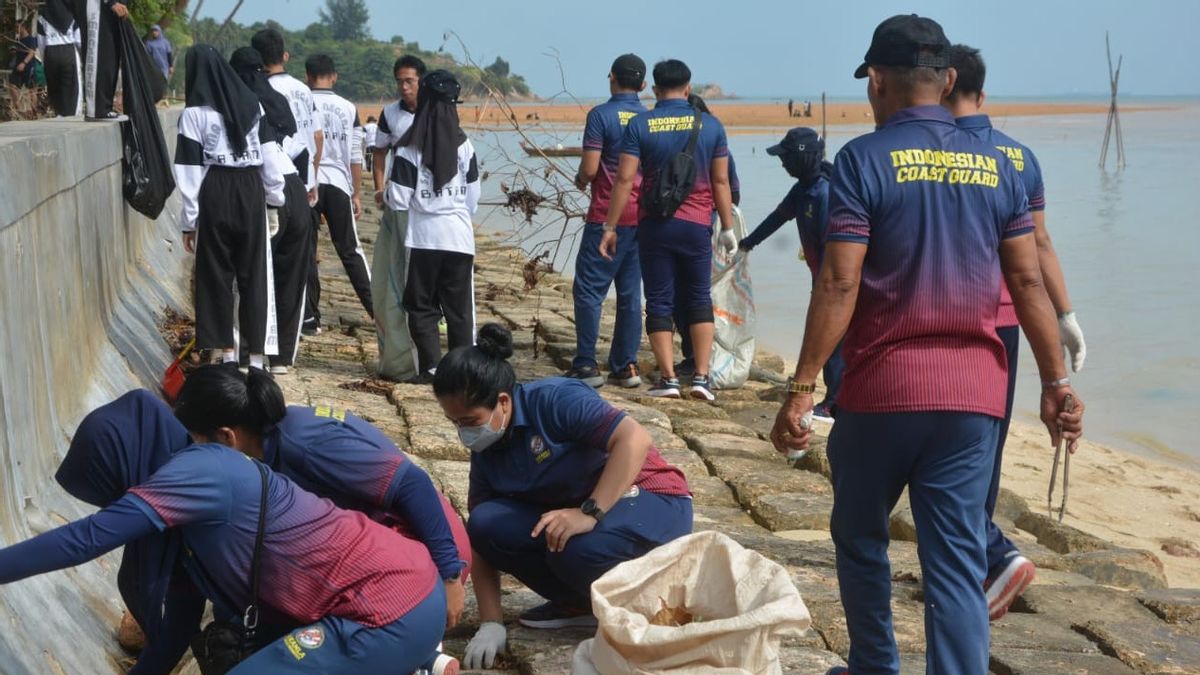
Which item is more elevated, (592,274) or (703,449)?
(592,274)

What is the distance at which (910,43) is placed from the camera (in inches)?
132

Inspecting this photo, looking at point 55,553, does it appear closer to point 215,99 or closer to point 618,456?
point 618,456

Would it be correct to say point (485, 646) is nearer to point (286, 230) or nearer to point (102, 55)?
point (286, 230)

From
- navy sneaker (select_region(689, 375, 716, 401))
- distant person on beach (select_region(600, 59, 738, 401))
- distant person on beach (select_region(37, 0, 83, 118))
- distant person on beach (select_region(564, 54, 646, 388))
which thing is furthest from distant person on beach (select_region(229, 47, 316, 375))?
distant person on beach (select_region(37, 0, 83, 118))

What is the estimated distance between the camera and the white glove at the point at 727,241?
8.01 metres

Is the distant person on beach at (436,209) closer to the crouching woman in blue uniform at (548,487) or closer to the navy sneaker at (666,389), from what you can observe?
the navy sneaker at (666,389)

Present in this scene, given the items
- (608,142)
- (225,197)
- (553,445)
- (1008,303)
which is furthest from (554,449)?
(608,142)

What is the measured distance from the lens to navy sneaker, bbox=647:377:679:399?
25.9 ft

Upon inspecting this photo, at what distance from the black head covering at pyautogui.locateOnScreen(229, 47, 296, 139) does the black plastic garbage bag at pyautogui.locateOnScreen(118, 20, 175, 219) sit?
19.6 inches

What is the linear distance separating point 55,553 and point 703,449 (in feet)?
14.6

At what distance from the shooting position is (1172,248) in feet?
66.1

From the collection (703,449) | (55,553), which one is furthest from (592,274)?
(55,553)

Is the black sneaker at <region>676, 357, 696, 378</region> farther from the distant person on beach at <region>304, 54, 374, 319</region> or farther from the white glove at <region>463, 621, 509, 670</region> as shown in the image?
the white glove at <region>463, 621, 509, 670</region>

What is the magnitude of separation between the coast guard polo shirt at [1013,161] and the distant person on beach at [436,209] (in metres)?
3.47
